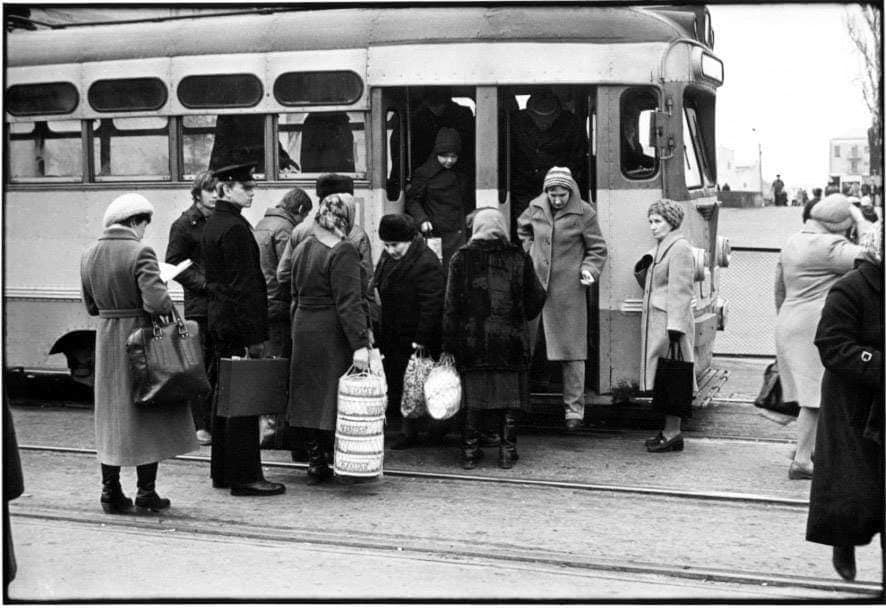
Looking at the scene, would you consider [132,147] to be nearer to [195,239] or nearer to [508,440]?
[195,239]

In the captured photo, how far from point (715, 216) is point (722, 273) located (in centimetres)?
535

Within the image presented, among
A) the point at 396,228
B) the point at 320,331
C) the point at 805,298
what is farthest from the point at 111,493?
the point at 805,298

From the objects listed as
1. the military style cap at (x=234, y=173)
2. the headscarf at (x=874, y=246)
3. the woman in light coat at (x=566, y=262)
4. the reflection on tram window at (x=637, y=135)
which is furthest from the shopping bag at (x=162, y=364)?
the reflection on tram window at (x=637, y=135)

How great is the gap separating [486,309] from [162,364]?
2.29 meters

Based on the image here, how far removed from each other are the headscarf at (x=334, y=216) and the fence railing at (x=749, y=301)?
24.9ft

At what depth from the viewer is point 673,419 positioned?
888 cm

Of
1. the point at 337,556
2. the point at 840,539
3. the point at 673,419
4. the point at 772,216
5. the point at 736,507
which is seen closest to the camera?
the point at 840,539

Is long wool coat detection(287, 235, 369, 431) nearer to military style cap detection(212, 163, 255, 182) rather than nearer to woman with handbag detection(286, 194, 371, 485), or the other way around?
woman with handbag detection(286, 194, 371, 485)

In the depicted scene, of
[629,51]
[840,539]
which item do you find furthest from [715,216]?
[840,539]

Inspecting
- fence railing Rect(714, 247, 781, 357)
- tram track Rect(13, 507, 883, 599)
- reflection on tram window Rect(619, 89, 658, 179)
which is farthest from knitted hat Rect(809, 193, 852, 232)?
fence railing Rect(714, 247, 781, 357)

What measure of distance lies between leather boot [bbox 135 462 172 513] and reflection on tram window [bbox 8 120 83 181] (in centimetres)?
380

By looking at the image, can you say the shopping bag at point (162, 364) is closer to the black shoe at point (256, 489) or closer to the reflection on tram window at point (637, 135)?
the black shoe at point (256, 489)

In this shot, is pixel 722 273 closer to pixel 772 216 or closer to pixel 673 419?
pixel 772 216

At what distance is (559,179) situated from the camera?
8.97 m
